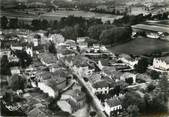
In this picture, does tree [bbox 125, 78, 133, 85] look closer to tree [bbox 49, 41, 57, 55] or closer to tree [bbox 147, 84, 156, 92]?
tree [bbox 147, 84, 156, 92]

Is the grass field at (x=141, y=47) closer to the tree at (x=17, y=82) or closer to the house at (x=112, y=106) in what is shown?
the house at (x=112, y=106)

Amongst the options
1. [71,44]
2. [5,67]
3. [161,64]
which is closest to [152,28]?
[161,64]

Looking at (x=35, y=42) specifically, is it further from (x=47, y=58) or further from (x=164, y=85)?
(x=164, y=85)

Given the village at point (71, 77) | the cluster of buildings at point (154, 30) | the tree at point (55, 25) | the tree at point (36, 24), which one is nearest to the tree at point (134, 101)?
the village at point (71, 77)

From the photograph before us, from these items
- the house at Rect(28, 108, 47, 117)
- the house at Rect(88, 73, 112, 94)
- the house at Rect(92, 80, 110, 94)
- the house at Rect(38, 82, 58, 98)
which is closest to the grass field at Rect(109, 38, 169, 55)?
the house at Rect(88, 73, 112, 94)

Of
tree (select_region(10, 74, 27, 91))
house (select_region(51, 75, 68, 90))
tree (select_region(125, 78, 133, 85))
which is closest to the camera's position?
tree (select_region(10, 74, 27, 91))

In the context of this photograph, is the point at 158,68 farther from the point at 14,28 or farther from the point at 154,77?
the point at 14,28

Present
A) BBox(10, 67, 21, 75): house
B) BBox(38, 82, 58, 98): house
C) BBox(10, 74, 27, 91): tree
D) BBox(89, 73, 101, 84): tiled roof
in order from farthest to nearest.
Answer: BBox(10, 67, 21, 75): house < BBox(89, 73, 101, 84): tiled roof < BBox(10, 74, 27, 91): tree < BBox(38, 82, 58, 98): house
